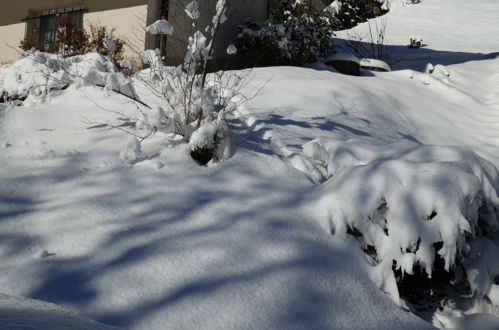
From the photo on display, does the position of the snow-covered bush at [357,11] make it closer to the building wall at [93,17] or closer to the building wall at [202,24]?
the building wall at [202,24]

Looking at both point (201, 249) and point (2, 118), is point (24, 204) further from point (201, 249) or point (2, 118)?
point (2, 118)

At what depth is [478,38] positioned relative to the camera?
13656mm

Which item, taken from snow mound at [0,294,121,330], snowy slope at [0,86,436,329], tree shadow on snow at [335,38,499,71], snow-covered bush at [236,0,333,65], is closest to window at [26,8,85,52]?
snow-covered bush at [236,0,333,65]

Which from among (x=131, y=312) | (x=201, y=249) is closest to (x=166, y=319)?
(x=131, y=312)

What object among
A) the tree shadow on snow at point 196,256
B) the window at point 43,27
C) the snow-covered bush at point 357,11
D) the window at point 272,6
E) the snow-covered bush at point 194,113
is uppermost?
the snow-covered bush at point 357,11

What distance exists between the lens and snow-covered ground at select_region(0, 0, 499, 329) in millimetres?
1702

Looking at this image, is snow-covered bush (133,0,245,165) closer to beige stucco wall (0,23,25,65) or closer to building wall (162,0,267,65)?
building wall (162,0,267,65)

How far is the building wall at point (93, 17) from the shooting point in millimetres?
5965

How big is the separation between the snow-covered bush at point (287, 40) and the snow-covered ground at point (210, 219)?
3293 mm

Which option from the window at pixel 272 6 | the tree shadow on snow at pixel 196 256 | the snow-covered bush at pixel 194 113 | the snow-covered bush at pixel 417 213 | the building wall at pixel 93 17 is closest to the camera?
the tree shadow on snow at pixel 196 256

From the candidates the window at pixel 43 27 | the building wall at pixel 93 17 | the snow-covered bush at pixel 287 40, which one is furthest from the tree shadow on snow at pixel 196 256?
the window at pixel 43 27

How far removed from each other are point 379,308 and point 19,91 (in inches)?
132

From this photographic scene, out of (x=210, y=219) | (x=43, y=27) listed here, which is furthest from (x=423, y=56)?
(x=210, y=219)

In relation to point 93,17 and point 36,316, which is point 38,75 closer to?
point 93,17
